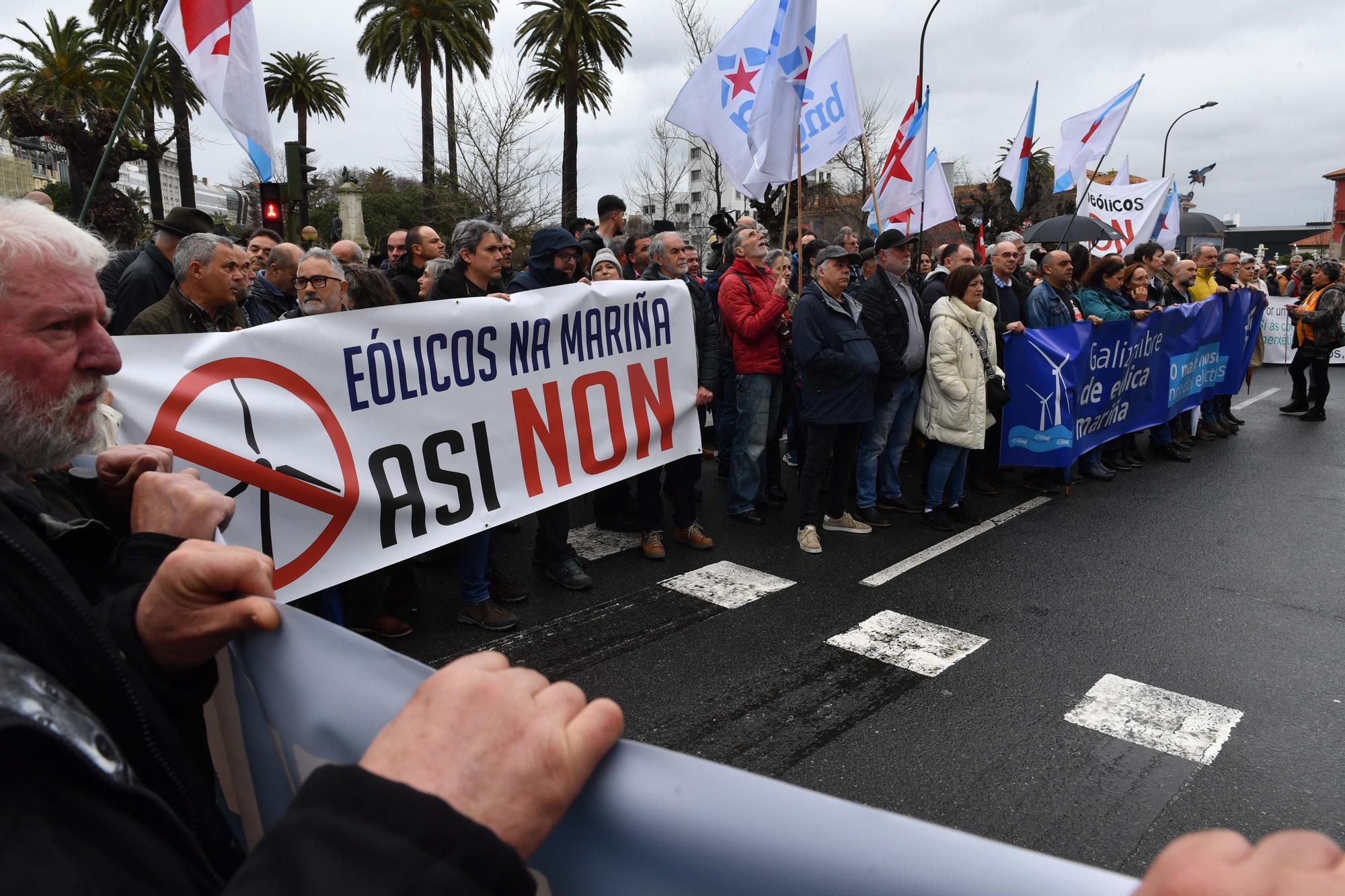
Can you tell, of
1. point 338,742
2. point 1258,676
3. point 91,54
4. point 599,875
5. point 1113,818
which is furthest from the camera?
point 91,54

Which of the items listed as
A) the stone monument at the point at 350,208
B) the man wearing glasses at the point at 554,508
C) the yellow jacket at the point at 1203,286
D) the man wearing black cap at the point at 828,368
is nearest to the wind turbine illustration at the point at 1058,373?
the man wearing black cap at the point at 828,368

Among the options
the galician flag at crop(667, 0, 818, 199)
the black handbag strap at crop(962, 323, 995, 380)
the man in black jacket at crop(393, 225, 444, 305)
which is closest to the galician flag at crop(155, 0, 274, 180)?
the man in black jacket at crop(393, 225, 444, 305)

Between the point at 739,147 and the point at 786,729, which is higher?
the point at 739,147

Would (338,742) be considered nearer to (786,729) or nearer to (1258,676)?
(786,729)

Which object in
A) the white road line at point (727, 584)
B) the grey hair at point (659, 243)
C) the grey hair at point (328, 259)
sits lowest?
the white road line at point (727, 584)

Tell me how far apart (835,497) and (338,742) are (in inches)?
223

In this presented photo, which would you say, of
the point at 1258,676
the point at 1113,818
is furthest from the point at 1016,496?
the point at 1113,818

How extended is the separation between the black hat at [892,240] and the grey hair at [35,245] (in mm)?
5753

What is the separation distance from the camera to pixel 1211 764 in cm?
351

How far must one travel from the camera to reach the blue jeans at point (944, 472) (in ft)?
22.2

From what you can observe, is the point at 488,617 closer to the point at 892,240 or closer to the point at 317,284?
the point at 317,284

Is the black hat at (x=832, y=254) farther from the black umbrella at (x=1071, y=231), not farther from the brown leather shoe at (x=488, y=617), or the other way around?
the black umbrella at (x=1071, y=231)

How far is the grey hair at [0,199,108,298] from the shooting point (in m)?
1.26

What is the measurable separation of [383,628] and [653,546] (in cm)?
194
